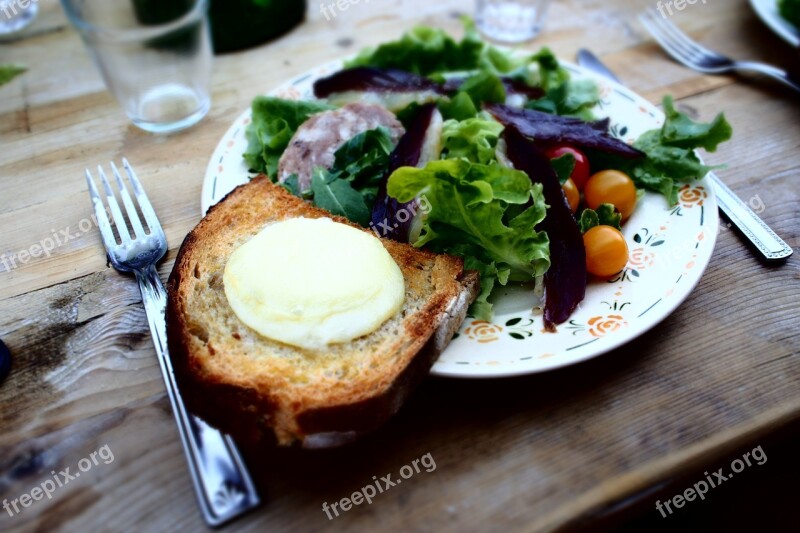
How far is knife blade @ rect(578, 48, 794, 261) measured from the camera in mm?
2082

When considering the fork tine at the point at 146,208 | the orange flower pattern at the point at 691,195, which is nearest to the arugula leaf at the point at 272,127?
the fork tine at the point at 146,208

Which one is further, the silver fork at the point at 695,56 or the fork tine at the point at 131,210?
the silver fork at the point at 695,56

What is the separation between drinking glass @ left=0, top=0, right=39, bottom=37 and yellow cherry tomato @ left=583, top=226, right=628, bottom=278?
324 centimetres

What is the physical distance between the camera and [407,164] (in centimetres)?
209

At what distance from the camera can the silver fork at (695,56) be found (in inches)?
113

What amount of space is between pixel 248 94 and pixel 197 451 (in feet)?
6.45

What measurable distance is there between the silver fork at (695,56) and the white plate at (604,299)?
122 centimetres

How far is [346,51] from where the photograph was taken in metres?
3.23

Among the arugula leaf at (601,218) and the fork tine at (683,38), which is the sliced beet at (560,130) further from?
the fork tine at (683,38)

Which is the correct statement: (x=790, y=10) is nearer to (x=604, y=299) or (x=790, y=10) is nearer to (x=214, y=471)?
(x=604, y=299)

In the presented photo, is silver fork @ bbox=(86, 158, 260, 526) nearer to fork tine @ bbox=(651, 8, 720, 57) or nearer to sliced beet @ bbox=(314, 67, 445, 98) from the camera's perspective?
sliced beet @ bbox=(314, 67, 445, 98)

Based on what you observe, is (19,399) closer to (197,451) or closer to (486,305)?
(197,451)

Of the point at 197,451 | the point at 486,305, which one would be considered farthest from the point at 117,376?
the point at 486,305

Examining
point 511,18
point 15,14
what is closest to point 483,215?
point 511,18
